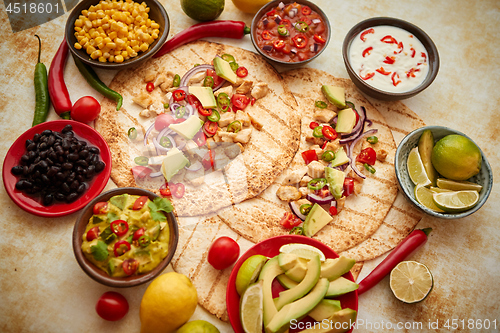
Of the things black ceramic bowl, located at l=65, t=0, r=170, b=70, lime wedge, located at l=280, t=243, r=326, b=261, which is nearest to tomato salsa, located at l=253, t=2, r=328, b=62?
black ceramic bowl, located at l=65, t=0, r=170, b=70

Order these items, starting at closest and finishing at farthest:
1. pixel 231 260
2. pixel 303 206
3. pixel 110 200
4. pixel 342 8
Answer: pixel 110 200, pixel 231 260, pixel 303 206, pixel 342 8

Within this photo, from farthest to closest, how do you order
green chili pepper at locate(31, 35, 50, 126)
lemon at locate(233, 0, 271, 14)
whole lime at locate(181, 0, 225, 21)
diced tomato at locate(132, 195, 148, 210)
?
lemon at locate(233, 0, 271, 14) → whole lime at locate(181, 0, 225, 21) → green chili pepper at locate(31, 35, 50, 126) → diced tomato at locate(132, 195, 148, 210)

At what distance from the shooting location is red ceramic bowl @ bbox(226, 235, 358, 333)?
332 centimetres

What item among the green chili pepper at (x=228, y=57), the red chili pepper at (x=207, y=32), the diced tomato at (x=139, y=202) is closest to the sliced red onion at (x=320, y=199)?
the diced tomato at (x=139, y=202)

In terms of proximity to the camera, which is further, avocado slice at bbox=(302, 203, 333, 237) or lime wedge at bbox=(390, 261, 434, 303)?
avocado slice at bbox=(302, 203, 333, 237)

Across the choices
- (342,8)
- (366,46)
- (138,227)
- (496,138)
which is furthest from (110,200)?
(496,138)

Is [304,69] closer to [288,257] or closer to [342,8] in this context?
[342,8]

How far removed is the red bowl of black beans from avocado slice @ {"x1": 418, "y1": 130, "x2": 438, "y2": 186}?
3.57 meters

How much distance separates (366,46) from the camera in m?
4.38

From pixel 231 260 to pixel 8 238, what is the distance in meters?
2.47

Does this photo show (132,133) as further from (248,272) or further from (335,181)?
(335,181)

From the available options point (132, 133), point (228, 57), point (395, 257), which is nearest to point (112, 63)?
point (132, 133)

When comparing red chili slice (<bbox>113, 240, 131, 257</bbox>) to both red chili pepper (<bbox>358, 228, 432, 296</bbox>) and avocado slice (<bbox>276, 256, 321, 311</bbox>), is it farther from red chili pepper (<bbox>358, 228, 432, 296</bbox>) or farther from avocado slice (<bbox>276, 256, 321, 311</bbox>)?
red chili pepper (<bbox>358, 228, 432, 296</bbox>)

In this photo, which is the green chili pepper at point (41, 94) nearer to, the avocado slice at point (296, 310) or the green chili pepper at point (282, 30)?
the green chili pepper at point (282, 30)
